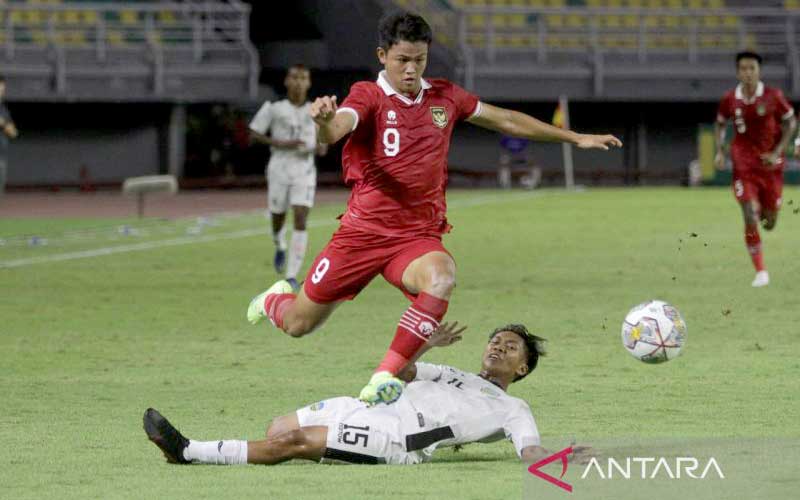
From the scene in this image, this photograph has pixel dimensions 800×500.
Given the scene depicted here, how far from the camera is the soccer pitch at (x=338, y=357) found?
6875 millimetres

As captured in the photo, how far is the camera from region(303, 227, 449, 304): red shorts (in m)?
8.13

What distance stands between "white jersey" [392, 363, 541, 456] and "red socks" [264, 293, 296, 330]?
1.90 meters

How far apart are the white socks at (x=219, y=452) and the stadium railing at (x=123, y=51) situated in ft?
99.0

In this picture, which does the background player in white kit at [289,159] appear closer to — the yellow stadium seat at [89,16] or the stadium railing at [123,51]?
the stadium railing at [123,51]

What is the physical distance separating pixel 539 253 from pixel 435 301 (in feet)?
42.3

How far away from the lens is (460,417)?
7.00 metres

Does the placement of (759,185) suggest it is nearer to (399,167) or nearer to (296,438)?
(399,167)

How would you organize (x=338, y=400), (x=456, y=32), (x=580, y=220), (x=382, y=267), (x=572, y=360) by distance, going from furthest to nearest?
(x=456, y=32), (x=580, y=220), (x=572, y=360), (x=382, y=267), (x=338, y=400)

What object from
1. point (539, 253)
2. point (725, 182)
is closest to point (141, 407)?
point (539, 253)

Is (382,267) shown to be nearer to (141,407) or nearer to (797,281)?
(141,407)

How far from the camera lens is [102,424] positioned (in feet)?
27.1

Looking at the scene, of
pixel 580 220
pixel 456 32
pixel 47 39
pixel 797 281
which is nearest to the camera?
pixel 797 281

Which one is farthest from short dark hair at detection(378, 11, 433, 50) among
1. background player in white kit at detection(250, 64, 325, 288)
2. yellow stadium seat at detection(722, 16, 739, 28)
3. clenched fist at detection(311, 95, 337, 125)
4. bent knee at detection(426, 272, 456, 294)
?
yellow stadium seat at detection(722, 16, 739, 28)

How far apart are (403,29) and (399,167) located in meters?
0.72
